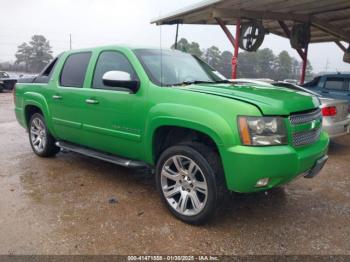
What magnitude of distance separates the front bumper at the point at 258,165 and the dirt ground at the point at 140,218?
1.86 ft

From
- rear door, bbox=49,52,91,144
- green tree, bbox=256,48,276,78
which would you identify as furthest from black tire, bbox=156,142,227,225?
green tree, bbox=256,48,276,78

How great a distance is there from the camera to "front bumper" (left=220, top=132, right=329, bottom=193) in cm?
277

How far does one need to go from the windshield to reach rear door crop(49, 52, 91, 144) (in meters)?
1.04

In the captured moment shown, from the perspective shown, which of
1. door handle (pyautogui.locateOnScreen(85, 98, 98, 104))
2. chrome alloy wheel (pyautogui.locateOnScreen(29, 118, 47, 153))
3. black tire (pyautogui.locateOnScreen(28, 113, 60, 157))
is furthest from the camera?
chrome alloy wheel (pyautogui.locateOnScreen(29, 118, 47, 153))

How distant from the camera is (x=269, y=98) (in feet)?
10.1

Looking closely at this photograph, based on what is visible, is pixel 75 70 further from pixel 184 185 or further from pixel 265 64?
pixel 265 64

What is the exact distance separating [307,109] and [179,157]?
1376mm

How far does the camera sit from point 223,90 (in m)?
3.31

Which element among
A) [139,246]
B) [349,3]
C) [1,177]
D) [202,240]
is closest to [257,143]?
[202,240]

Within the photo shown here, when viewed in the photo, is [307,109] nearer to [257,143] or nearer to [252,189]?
[257,143]

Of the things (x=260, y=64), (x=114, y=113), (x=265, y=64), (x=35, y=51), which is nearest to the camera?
(x=114, y=113)

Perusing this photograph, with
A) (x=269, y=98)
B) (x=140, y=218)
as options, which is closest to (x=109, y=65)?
(x=140, y=218)

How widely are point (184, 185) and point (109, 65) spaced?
→ 6.14 ft

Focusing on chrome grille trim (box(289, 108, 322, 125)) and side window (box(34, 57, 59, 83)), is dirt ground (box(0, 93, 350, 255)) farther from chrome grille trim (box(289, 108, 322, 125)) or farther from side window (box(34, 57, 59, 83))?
side window (box(34, 57, 59, 83))
